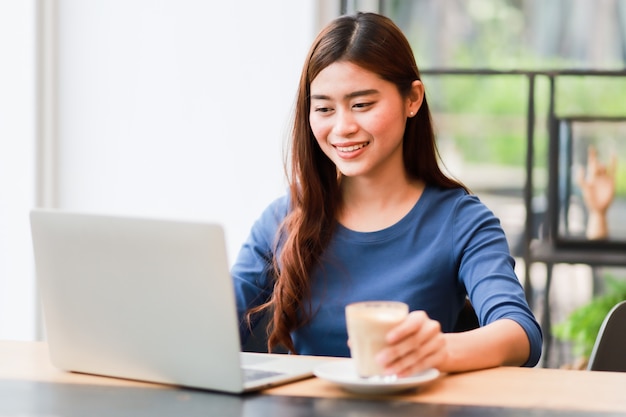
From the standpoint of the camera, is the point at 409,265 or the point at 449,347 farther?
the point at 409,265

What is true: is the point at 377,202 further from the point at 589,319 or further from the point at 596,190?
the point at 589,319

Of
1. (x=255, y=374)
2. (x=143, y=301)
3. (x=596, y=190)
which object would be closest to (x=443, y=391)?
(x=255, y=374)

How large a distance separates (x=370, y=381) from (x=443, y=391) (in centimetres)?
11

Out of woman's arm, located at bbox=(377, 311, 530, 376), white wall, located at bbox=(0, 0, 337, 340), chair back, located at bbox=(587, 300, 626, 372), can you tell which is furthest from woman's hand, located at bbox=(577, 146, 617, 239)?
woman's arm, located at bbox=(377, 311, 530, 376)

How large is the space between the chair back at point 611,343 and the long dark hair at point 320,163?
427mm

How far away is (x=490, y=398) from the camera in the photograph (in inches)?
54.6

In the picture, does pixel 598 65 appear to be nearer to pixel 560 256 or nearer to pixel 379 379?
pixel 560 256

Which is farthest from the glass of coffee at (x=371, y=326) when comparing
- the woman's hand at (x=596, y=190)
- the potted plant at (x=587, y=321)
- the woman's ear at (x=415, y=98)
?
the potted plant at (x=587, y=321)

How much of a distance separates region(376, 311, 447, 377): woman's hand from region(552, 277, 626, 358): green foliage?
7.23 feet

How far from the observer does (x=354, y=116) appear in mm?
1970

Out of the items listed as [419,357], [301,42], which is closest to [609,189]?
[301,42]

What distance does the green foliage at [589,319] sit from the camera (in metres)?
3.53

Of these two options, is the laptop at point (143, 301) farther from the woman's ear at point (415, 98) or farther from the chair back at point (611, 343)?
the woman's ear at point (415, 98)

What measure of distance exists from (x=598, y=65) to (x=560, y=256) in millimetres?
797
